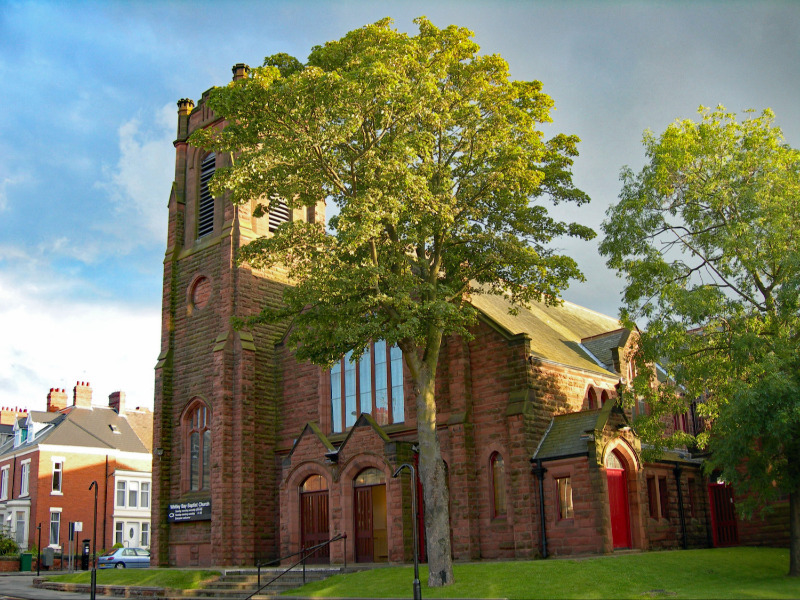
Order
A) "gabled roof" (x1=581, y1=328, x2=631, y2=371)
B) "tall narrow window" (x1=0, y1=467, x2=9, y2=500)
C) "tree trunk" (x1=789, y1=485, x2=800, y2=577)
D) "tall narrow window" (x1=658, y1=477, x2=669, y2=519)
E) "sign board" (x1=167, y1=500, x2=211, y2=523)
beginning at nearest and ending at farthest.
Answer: "tree trunk" (x1=789, y1=485, x2=800, y2=577) → "tall narrow window" (x1=658, y1=477, x2=669, y2=519) → "sign board" (x1=167, y1=500, x2=211, y2=523) → "gabled roof" (x1=581, y1=328, x2=631, y2=371) → "tall narrow window" (x1=0, y1=467, x2=9, y2=500)

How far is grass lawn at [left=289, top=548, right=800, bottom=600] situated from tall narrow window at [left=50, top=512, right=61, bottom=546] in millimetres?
34829

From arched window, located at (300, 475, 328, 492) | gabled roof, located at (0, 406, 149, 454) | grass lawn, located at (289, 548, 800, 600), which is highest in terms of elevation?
gabled roof, located at (0, 406, 149, 454)

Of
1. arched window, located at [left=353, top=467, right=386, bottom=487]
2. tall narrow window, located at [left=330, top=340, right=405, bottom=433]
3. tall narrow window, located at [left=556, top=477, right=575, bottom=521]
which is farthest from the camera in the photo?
tall narrow window, located at [left=330, top=340, right=405, bottom=433]

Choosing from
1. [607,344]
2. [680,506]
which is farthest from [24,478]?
[680,506]

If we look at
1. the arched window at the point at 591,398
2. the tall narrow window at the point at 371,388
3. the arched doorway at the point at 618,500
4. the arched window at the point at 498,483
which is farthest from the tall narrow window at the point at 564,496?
the tall narrow window at the point at 371,388

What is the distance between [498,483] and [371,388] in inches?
256

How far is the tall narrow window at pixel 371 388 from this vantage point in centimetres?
2819

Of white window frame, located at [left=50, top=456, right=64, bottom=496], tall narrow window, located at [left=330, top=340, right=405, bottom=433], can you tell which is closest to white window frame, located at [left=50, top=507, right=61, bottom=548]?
white window frame, located at [left=50, top=456, right=64, bottom=496]

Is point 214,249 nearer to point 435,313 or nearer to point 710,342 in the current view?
point 435,313

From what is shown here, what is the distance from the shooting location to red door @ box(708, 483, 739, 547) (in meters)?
29.9

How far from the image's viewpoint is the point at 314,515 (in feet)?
93.0

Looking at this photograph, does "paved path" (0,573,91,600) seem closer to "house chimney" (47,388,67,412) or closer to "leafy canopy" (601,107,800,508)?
"leafy canopy" (601,107,800,508)

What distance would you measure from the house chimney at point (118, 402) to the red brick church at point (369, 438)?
27.3m

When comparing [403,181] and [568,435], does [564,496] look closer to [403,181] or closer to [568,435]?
[568,435]
